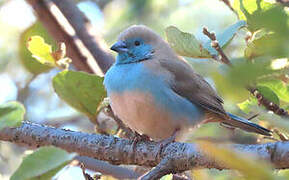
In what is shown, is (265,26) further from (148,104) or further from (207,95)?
Answer: (207,95)

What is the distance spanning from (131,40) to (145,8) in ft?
6.28

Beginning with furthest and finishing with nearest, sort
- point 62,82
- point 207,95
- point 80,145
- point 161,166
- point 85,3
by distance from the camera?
point 85,3 < point 207,95 < point 62,82 < point 80,145 < point 161,166

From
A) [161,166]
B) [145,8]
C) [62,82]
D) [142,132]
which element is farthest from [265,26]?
[145,8]

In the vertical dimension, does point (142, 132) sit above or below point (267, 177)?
below

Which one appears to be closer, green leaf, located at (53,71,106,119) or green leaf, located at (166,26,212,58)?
green leaf, located at (166,26,212,58)

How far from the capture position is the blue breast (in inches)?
122

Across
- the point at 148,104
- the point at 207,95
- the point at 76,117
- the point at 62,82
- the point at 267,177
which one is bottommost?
the point at 76,117

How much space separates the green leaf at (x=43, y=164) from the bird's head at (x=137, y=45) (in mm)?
2398

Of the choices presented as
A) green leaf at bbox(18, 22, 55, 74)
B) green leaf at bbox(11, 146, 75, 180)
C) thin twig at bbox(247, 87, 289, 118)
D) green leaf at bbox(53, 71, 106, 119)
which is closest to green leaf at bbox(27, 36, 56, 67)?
green leaf at bbox(53, 71, 106, 119)

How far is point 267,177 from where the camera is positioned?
31.3 inches

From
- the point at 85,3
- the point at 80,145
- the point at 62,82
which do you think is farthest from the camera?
the point at 85,3

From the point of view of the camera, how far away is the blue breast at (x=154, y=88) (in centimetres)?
309

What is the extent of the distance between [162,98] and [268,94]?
100 centimetres

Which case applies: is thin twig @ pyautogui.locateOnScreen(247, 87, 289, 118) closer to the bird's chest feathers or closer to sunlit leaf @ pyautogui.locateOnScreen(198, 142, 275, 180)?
the bird's chest feathers
